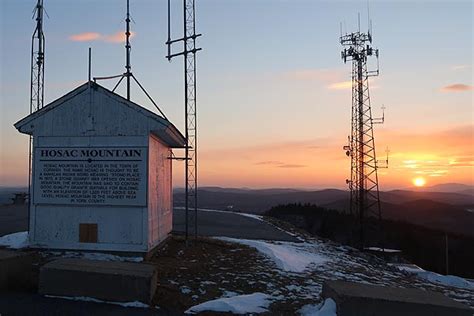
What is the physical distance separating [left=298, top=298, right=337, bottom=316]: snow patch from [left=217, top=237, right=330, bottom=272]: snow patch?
11.9 feet

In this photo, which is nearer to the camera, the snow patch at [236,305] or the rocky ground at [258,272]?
the snow patch at [236,305]

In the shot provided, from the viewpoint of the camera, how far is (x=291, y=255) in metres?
14.2

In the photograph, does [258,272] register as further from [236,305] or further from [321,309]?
[321,309]

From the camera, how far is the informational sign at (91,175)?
12.0 metres

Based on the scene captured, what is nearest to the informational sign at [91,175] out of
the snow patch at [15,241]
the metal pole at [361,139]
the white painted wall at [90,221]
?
the white painted wall at [90,221]

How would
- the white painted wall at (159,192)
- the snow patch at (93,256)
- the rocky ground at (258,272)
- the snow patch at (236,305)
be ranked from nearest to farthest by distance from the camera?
1. the snow patch at (236,305)
2. the rocky ground at (258,272)
3. the snow patch at (93,256)
4. the white painted wall at (159,192)

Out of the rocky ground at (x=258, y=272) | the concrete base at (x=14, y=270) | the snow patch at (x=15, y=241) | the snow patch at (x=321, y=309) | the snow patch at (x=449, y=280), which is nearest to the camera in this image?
the snow patch at (x=321, y=309)

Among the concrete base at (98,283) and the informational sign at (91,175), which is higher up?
the informational sign at (91,175)

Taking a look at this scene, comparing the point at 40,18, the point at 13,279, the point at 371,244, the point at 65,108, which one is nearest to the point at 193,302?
the point at 13,279

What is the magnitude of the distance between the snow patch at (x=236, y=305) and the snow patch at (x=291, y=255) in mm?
3453

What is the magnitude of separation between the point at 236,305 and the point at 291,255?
21.3 feet

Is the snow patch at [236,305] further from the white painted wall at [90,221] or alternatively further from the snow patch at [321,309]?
the white painted wall at [90,221]

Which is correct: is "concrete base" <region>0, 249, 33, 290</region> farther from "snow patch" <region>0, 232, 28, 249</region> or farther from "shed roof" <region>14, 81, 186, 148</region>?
"shed roof" <region>14, 81, 186, 148</region>

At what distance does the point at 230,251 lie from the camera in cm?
1407
